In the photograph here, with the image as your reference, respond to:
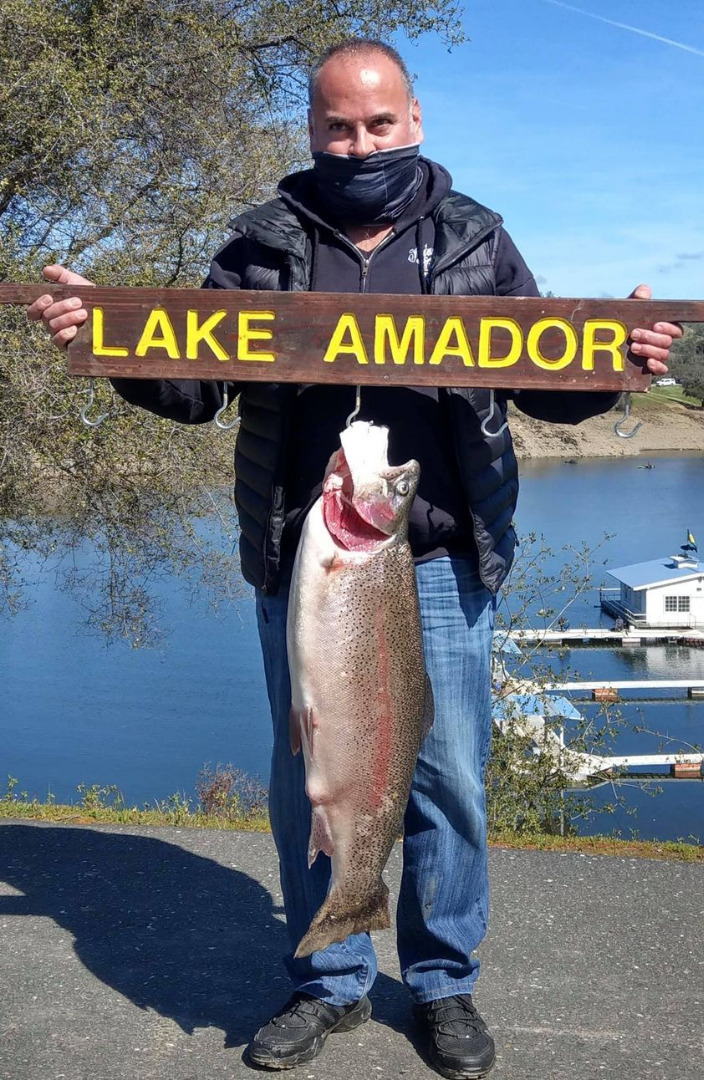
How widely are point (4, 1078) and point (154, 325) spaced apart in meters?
2.04

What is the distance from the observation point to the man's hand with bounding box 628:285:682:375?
2916mm

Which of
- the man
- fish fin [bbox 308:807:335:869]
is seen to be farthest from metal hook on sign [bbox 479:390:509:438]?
fish fin [bbox 308:807:335:869]

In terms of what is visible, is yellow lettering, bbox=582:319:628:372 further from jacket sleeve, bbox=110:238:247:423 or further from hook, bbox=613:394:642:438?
jacket sleeve, bbox=110:238:247:423

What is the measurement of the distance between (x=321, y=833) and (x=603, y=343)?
1423 millimetres

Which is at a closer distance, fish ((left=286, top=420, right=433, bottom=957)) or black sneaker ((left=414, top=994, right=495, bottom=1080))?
fish ((left=286, top=420, right=433, bottom=957))

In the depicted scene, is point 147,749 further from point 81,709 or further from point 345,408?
point 345,408

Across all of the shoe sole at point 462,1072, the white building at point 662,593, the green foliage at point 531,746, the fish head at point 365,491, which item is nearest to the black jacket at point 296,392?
the fish head at point 365,491

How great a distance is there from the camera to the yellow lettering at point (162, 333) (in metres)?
2.95

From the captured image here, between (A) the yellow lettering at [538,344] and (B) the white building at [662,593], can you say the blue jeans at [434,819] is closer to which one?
(A) the yellow lettering at [538,344]

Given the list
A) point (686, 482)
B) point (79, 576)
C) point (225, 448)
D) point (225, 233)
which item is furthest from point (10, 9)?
point (686, 482)

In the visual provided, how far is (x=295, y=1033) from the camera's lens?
3.16 metres

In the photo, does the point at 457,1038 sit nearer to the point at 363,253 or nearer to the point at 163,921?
the point at 163,921

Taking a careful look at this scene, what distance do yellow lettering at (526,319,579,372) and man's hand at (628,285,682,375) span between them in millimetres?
150

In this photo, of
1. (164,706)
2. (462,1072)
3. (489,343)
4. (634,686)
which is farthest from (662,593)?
(489,343)
